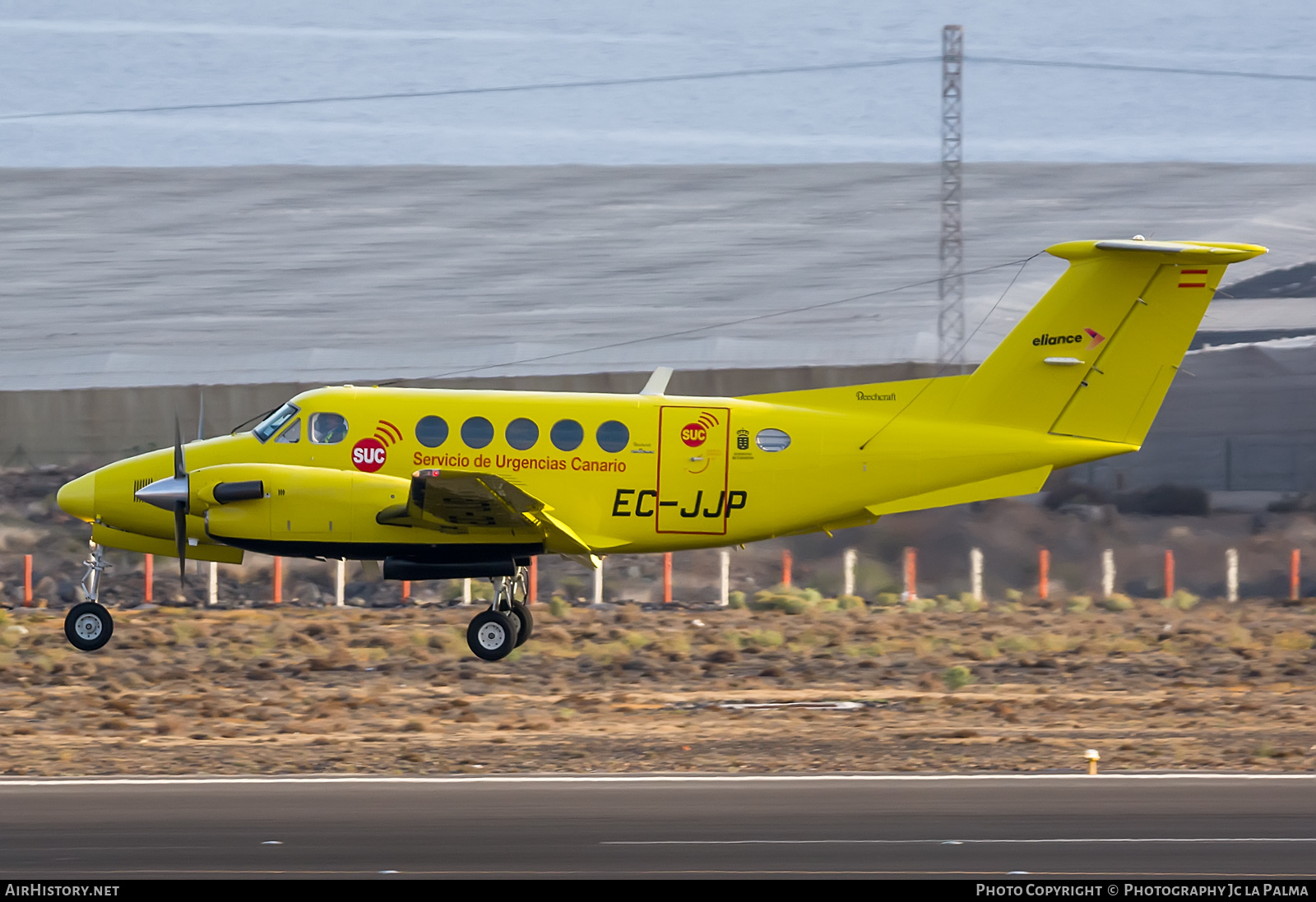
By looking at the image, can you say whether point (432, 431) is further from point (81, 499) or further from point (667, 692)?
point (667, 692)

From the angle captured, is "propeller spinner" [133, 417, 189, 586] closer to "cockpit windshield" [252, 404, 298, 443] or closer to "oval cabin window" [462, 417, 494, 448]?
"cockpit windshield" [252, 404, 298, 443]

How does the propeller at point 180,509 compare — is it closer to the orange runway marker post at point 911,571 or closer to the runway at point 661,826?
the runway at point 661,826

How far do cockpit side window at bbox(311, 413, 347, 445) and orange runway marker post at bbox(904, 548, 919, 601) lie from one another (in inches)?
525

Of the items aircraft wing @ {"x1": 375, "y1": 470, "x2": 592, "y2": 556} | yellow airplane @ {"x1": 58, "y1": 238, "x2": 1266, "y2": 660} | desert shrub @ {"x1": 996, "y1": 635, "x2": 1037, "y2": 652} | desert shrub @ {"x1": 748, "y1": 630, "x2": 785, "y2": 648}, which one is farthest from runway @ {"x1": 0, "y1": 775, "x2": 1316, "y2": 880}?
desert shrub @ {"x1": 748, "y1": 630, "x2": 785, "y2": 648}

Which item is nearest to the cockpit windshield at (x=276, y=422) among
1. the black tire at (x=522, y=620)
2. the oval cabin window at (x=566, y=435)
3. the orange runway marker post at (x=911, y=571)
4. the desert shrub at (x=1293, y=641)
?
the oval cabin window at (x=566, y=435)

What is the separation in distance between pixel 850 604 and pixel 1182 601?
582 cm

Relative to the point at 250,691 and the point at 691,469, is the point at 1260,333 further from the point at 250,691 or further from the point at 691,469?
the point at 250,691

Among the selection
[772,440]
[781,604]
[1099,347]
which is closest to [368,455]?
[772,440]

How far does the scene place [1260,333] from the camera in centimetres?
3259

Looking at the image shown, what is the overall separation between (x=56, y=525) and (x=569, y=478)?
1702cm

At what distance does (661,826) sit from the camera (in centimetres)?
1047

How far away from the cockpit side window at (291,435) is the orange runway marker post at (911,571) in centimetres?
1357

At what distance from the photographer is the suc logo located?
17.4 meters
